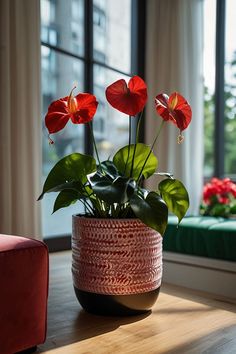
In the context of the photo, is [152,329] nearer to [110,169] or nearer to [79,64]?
[110,169]

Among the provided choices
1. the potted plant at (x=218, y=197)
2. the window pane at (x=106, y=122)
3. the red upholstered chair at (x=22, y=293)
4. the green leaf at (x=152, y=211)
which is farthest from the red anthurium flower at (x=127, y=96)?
the window pane at (x=106, y=122)

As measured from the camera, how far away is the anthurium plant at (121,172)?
1.62 meters

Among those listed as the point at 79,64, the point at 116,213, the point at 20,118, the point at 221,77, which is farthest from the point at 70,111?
the point at 221,77

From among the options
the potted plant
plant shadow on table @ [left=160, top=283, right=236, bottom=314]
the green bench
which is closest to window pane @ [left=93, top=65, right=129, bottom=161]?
the potted plant

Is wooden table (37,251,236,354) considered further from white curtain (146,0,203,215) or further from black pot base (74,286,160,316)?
white curtain (146,0,203,215)

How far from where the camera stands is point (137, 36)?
4.15 meters

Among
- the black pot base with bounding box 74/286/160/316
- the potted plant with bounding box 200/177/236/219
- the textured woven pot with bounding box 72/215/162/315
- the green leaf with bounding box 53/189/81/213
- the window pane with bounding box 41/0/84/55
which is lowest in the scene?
the black pot base with bounding box 74/286/160/316

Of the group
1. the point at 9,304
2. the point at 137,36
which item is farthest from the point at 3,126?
the point at 137,36

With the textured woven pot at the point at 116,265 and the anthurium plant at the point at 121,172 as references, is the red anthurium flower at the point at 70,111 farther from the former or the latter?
the textured woven pot at the point at 116,265

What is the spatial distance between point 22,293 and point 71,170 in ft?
1.91

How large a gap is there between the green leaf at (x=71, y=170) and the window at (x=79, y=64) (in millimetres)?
1728

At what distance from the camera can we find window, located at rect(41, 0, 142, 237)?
3486 mm

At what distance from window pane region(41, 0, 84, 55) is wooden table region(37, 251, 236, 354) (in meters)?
2.20

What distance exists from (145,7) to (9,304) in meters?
3.55
